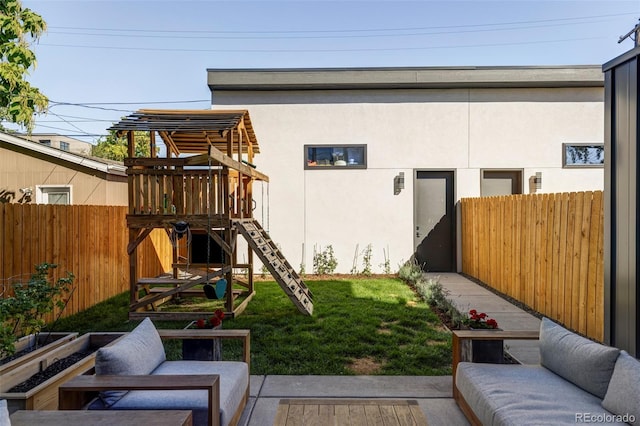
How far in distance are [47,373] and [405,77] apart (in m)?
8.65

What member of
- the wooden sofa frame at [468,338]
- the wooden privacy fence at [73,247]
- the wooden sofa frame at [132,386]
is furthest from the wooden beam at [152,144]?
the wooden sofa frame at [468,338]

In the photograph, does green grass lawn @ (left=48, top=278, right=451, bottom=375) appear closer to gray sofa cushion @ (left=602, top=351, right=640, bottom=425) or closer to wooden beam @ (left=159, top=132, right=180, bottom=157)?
gray sofa cushion @ (left=602, top=351, right=640, bottom=425)

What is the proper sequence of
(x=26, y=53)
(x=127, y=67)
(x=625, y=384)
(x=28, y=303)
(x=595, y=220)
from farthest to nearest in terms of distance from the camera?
1. (x=127, y=67)
2. (x=26, y=53)
3. (x=595, y=220)
4. (x=28, y=303)
5. (x=625, y=384)

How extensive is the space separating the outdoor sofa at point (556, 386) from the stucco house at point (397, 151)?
6.49 m

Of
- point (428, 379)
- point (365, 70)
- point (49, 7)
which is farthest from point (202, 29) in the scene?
point (428, 379)

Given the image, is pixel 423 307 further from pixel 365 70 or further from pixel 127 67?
pixel 127 67

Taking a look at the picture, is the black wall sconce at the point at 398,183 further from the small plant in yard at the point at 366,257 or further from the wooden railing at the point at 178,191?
the wooden railing at the point at 178,191

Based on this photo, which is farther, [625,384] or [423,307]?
[423,307]

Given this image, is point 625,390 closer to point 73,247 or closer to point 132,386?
point 132,386

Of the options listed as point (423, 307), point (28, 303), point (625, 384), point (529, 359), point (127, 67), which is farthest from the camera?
point (127, 67)

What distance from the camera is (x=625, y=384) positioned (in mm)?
2162

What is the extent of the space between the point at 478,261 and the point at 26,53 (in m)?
10.5

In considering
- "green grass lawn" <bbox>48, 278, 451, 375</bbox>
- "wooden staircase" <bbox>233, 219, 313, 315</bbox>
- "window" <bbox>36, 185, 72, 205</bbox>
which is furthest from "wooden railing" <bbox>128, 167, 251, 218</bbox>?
"window" <bbox>36, 185, 72, 205</bbox>

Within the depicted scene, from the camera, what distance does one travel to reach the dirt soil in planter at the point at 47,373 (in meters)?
2.97
